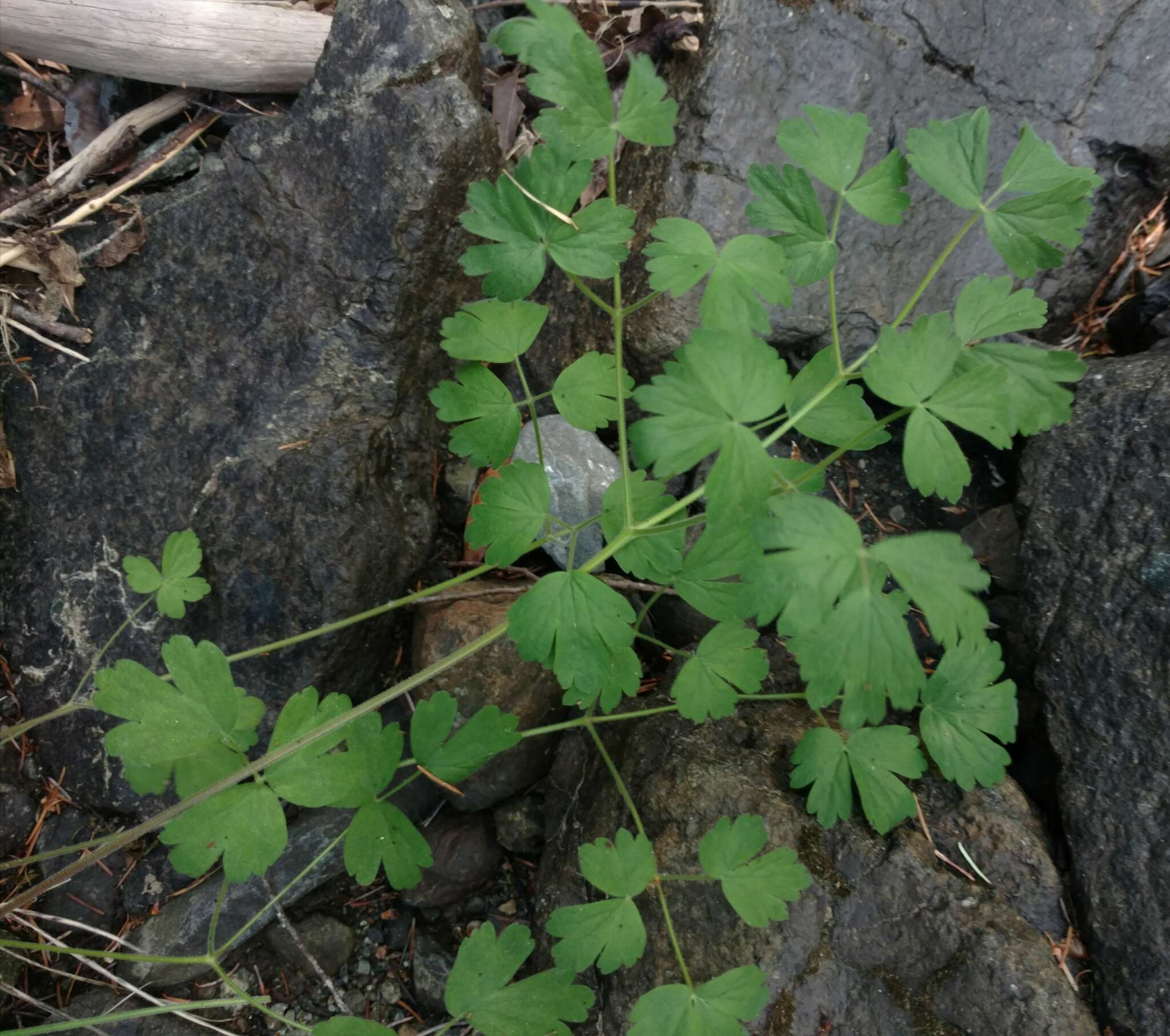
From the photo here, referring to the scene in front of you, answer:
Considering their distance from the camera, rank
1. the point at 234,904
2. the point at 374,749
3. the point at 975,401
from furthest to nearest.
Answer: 1. the point at 234,904
2. the point at 374,749
3. the point at 975,401

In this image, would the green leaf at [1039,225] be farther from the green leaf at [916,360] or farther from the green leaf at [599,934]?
the green leaf at [599,934]

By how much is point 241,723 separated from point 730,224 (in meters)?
1.96

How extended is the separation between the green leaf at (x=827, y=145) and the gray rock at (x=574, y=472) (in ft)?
3.29

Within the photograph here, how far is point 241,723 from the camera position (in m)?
2.03

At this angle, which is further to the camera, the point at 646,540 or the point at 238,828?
the point at 646,540

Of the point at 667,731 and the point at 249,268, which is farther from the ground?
the point at 249,268

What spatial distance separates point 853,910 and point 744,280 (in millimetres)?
1535

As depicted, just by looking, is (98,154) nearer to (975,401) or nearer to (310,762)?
(310,762)

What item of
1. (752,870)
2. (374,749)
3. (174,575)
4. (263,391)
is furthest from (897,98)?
(174,575)

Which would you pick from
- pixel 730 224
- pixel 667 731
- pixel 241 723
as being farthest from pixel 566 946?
pixel 730 224

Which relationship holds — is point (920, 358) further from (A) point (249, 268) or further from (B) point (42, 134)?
(B) point (42, 134)

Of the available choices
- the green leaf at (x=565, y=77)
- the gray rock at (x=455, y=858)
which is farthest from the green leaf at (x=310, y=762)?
the green leaf at (x=565, y=77)

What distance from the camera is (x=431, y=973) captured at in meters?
2.48

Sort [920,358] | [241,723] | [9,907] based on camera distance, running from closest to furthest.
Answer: [920,358] → [9,907] → [241,723]
